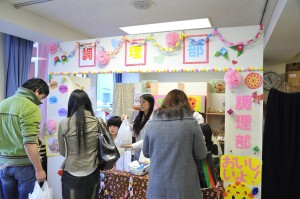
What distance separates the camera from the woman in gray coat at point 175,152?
1481 millimetres

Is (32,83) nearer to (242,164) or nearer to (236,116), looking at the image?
(236,116)

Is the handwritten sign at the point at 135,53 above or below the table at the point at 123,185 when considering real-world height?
above

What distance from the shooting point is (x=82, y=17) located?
3182 mm

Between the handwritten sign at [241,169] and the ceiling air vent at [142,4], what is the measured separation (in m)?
1.82

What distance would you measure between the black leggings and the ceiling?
6.16 ft

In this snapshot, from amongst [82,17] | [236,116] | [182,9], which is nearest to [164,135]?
[236,116]

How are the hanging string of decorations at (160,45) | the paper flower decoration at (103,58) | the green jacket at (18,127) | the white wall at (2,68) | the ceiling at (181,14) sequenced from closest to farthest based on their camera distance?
the green jacket at (18,127) → the hanging string of decorations at (160,45) → the ceiling at (181,14) → the paper flower decoration at (103,58) → the white wall at (2,68)

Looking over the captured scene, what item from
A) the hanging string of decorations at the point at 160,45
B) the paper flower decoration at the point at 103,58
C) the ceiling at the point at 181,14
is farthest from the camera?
the paper flower decoration at the point at 103,58

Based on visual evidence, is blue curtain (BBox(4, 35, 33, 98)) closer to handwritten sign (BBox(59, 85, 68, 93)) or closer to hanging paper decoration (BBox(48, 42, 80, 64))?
hanging paper decoration (BBox(48, 42, 80, 64))

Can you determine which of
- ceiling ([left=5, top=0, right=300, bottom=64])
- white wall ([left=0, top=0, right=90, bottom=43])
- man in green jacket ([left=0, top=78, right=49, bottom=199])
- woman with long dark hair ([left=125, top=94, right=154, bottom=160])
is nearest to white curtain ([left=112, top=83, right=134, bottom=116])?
woman with long dark hair ([left=125, top=94, right=154, bottom=160])

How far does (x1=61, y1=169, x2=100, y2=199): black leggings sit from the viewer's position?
5.62 ft

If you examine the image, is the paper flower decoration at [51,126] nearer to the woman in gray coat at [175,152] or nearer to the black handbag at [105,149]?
the black handbag at [105,149]

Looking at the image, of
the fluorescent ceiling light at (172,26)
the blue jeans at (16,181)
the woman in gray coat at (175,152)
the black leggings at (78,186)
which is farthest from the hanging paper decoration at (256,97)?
the blue jeans at (16,181)

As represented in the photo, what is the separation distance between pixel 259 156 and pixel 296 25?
146 centimetres
